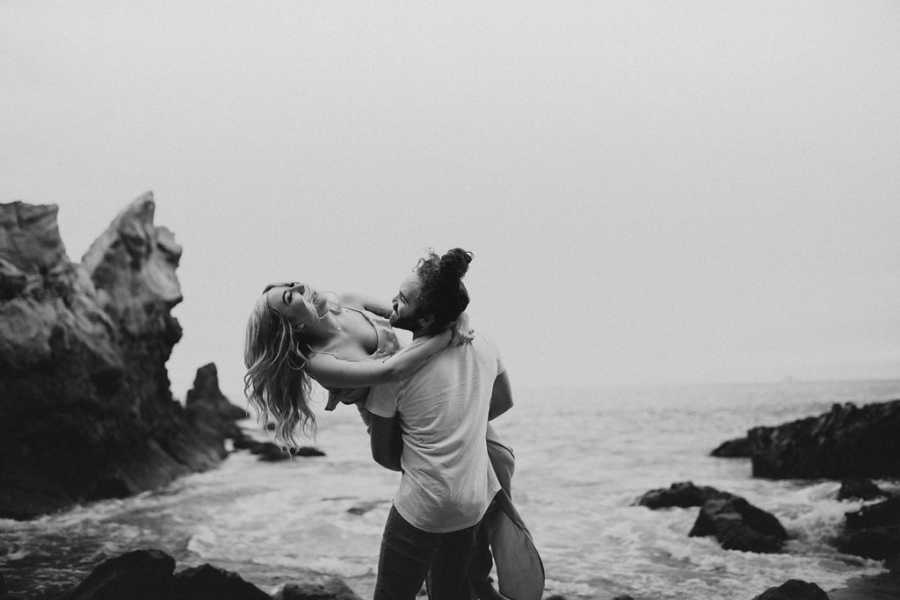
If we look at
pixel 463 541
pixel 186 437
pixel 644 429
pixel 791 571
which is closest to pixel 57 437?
pixel 186 437

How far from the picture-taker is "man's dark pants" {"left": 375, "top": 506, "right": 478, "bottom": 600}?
3.30 meters

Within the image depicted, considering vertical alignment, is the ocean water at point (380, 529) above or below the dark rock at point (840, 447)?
below

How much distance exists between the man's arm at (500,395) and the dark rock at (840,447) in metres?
15.4

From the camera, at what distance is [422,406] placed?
3.20 metres

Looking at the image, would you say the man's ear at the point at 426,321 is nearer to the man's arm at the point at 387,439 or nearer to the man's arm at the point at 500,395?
the man's arm at the point at 387,439

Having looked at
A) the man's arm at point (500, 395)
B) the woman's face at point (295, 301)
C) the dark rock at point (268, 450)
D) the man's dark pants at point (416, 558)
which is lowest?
the dark rock at point (268, 450)

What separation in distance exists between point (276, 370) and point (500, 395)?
1.04 m

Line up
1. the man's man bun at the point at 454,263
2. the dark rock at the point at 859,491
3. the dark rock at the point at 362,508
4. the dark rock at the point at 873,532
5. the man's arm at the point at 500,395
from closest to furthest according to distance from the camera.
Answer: the man's man bun at the point at 454,263 < the man's arm at the point at 500,395 < the dark rock at the point at 873,532 < the dark rock at the point at 859,491 < the dark rock at the point at 362,508

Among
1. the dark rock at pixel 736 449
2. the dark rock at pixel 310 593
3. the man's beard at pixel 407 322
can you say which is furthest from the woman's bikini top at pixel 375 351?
the dark rock at pixel 736 449

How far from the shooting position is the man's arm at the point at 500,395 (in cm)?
366

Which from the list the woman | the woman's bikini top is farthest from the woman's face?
the woman's bikini top

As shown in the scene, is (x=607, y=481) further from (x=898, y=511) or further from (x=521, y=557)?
(x=521, y=557)

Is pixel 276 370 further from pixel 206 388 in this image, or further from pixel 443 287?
pixel 206 388

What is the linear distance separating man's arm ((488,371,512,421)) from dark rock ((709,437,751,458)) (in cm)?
2186
